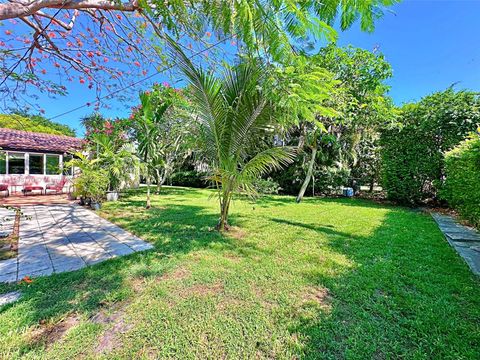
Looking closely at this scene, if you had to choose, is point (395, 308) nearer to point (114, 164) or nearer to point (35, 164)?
point (114, 164)

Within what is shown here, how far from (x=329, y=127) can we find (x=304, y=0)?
1070 cm

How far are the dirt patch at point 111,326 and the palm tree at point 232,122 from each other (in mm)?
2985

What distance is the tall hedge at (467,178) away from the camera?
489cm

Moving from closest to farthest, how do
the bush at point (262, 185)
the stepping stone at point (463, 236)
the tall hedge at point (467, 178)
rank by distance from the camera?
the tall hedge at point (467, 178) → the stepping stone at point (463, 236) → the bush at point (262, 185)

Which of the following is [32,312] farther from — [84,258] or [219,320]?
[219,320]

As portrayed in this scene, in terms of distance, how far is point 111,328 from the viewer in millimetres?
2232

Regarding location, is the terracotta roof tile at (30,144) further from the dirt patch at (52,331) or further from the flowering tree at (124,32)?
the dirt patch at (52,331)

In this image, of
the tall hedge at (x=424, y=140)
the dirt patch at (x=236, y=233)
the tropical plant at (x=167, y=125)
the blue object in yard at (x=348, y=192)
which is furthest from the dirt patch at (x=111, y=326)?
the blue object in yard at (x=348, y=192)

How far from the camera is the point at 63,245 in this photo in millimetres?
4625

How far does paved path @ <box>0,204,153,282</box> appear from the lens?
3566mm

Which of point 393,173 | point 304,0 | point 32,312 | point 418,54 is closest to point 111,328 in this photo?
point 32,312

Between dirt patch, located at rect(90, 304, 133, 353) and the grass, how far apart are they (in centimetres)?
1

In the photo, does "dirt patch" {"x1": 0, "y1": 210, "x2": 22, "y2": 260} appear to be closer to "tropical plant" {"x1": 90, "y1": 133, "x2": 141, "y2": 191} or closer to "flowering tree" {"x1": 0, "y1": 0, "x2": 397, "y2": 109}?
"flowering tree" {"x1": 0, "y1": 0, "x2": 397, "y2": 109}

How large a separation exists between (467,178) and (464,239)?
5.10 ft
